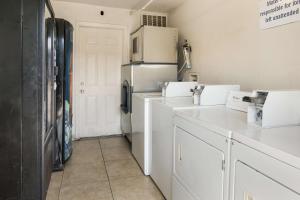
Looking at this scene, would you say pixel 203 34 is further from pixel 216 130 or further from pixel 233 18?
pixel 216 130

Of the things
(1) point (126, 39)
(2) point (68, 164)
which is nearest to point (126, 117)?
(2) point (68, 164)

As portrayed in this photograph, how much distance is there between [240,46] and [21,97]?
83.9 inches

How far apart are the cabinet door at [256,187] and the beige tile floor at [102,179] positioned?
1.29m

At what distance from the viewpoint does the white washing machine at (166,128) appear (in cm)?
208

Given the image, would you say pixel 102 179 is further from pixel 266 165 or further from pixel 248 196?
pixel 266 165

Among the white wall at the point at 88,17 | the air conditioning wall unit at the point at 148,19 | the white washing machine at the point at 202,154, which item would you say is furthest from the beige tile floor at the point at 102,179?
the air conditioning wall unit at the point at 148,19

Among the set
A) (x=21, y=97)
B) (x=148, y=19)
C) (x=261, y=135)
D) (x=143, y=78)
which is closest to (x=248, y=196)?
(x=261, y=135)

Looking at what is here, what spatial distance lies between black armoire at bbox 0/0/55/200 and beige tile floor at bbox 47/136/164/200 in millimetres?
769

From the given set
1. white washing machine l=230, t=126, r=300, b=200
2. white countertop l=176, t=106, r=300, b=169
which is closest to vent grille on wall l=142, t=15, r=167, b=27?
white countertop l=176, t=106, r=300, b=169

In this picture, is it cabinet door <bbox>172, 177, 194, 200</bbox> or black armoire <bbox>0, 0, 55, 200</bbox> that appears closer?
black armoire <bbox>0, 0, 55, 200</bbox>

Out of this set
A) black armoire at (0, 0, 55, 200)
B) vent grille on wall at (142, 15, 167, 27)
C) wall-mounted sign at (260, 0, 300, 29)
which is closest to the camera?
black armoire at (0, 0, 55, 200)

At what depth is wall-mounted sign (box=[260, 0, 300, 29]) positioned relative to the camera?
1.86 metres

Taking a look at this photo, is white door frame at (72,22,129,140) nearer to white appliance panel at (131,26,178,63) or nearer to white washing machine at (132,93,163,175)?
white appliance panel at (131,26,178,63)

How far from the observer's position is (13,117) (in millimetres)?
1571
